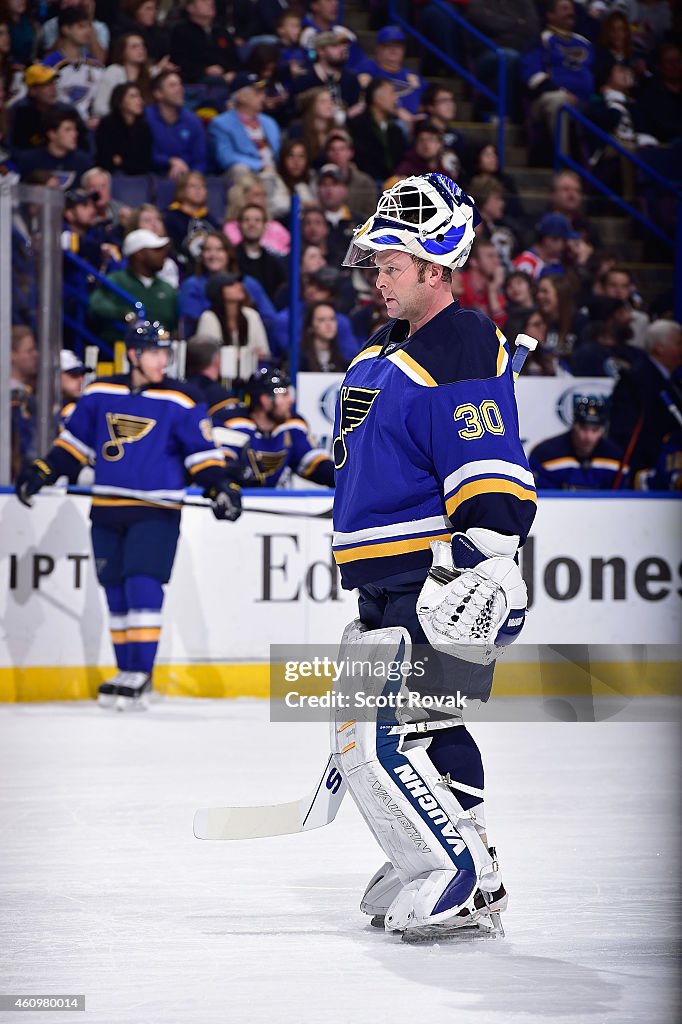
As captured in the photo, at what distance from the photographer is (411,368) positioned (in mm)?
2951

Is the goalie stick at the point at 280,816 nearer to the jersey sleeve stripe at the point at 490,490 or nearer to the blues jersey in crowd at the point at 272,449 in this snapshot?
the jersey sleeve stripe at the point at 490,490

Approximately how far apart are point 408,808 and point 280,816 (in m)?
0.35

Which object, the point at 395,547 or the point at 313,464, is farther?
the point at 313,464

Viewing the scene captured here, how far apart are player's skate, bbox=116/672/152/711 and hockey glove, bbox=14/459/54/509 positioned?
2.87 ft

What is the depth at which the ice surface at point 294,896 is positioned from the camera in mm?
2590

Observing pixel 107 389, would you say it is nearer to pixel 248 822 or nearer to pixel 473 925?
pixel 248 822

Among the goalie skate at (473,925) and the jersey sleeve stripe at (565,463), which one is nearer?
the goalie skate at (473,925)

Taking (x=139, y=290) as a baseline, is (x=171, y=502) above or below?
below

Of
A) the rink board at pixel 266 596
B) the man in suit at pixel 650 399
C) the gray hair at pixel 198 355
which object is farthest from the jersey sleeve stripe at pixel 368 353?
the man in suit at pixel 650 399

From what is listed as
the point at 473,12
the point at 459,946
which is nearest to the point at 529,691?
the point at 459,946

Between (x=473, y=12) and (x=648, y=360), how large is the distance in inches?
137

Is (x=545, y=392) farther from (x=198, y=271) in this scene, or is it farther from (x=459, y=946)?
(x=459, y=946)

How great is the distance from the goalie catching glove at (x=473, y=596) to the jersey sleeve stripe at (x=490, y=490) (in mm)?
65

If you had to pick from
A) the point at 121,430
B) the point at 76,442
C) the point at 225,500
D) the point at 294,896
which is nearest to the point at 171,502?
the point at 225,500
